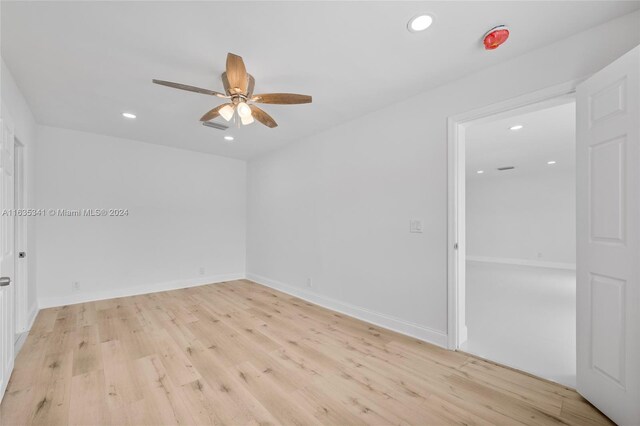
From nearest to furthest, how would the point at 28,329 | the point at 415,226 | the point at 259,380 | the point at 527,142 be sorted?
the point at 259,380, the point at 415,226, the point at 28,329, the point at 527,142

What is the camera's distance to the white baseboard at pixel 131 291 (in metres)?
3.77

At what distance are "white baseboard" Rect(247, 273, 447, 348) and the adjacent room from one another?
2cm

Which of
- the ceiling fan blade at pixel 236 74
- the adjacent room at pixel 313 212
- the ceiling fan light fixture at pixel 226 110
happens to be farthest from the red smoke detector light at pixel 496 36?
the ceiling fan light fixture at pixel 226 110

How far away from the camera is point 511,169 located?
7008 mm

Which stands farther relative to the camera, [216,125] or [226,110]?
[216,125]

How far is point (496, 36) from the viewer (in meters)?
1.86

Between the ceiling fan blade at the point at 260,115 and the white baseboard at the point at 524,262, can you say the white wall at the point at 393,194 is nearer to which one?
the ceiling fan blade at the point at 260,115

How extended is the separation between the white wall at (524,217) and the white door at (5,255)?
9.82 meters

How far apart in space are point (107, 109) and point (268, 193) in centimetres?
263

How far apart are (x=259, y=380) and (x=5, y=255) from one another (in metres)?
2.10

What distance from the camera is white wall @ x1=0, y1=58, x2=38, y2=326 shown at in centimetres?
235

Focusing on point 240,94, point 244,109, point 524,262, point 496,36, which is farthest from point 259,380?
point 524,262

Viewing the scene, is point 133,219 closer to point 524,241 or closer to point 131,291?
point 131,291

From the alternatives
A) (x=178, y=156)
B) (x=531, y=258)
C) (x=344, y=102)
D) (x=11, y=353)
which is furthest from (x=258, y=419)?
(x=531, y=258)
